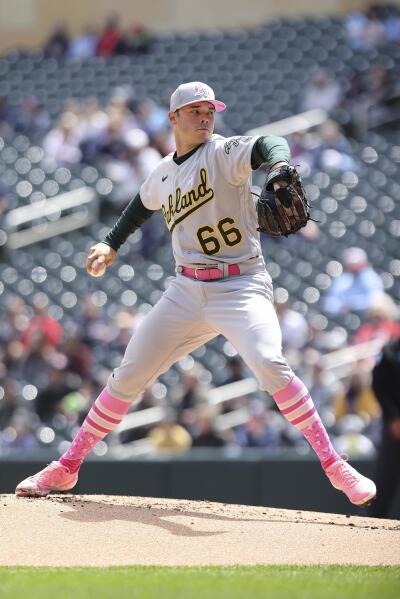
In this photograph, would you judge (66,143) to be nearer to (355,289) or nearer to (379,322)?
(355,289)

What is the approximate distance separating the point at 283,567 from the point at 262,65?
14.0 metres

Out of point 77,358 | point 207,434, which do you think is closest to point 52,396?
point 77,358

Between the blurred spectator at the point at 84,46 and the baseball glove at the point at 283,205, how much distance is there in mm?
15258

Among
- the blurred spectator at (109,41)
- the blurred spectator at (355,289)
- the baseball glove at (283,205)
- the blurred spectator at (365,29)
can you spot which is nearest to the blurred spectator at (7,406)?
the blurred spectator at (355,289)

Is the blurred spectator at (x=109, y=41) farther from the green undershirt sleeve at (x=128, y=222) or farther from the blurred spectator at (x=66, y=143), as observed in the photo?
the green undershirt sleeve at (x=128, y=222)

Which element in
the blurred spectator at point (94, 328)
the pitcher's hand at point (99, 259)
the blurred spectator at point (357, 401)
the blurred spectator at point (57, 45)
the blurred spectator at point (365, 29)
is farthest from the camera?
the blurred spectator at point (57, 45)

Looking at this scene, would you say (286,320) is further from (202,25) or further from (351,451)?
(202,25)

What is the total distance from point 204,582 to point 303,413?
1280 mm

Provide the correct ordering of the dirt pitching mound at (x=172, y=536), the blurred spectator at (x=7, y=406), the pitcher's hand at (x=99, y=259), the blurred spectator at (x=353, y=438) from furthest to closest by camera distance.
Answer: the blurred spectator at (x=7, y=406), the blurred spectator at (x=353, y=438), the pitcher's hand at (x=99, y=259), the dirt pitching mound at (x=172, y=536)

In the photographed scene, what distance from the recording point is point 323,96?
15875 mm

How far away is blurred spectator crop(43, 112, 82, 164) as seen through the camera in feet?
49.5

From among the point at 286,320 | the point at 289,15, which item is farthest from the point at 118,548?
the point at 289,15

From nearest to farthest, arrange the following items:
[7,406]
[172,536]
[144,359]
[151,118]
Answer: [172,536]
[144,359]
[7,406]
[151,118]

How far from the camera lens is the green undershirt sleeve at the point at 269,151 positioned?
16.8 ft
